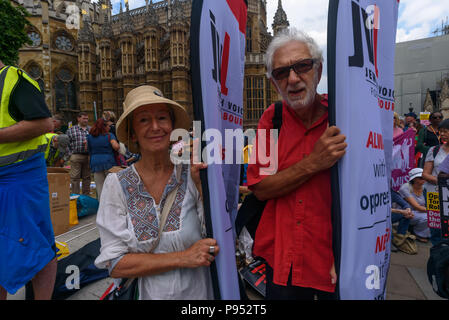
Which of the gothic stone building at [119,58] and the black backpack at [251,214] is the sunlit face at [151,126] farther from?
the gothic stone building at [119,58]

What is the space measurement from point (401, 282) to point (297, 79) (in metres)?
2.95

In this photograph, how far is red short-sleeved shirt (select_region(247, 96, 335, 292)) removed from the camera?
1.23 meters

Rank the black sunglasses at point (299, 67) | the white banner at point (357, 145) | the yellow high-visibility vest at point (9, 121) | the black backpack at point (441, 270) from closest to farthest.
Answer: the white banner at point (357, 145) < the black sunglasses at point (299, 67) < the black backpack at point (441, 270) < the yellow high-visibility vest at point (9, 121)

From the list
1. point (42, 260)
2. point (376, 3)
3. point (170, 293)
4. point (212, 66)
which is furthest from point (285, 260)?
point (42, 260)

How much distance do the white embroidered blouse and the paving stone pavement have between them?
5.74 ft

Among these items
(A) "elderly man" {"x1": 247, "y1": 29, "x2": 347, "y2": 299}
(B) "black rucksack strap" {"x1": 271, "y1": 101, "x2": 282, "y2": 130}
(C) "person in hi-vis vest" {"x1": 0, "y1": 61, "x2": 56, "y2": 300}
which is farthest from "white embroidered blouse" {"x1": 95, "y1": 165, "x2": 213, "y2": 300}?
(C) "person in hi-vis vest" {"x1": 0, "y1": 61, "x2": 56, "y2": 300}

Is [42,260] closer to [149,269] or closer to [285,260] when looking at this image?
[149,269]

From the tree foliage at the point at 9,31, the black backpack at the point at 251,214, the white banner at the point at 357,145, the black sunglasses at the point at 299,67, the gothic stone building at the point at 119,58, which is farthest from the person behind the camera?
the gothic stone building at the point at 119,58

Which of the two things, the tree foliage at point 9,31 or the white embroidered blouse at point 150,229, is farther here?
the tree foliage at point 9,31

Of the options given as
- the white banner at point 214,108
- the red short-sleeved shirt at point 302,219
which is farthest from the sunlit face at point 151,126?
the red short-sleeved shirt at point 302,219

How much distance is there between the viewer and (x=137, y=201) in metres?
1.28

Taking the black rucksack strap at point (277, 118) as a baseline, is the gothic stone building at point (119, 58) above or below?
above

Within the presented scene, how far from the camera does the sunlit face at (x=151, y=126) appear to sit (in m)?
1.32

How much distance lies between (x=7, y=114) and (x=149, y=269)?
149cm
